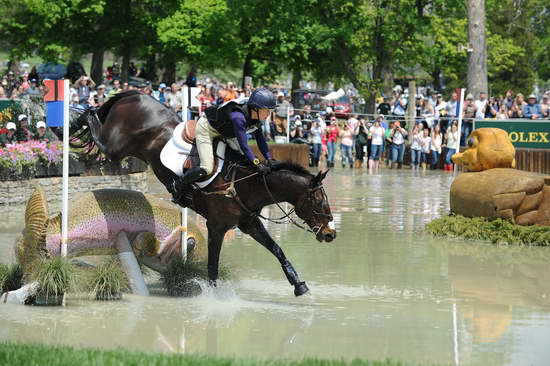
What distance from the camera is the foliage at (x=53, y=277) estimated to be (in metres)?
10.4

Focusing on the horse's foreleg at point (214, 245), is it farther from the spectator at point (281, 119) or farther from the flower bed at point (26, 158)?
the spectator at point (281, 119)

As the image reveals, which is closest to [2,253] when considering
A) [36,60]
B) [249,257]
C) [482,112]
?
[249,257]

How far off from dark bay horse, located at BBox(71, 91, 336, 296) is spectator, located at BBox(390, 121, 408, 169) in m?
22.6

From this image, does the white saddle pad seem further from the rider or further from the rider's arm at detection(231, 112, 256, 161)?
the rider's arm at detection(231, 112, 256, 161)

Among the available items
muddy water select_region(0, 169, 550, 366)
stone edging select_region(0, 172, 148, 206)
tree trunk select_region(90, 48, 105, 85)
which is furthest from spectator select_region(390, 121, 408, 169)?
tree trunk select_region(90, 48, 105, 85)

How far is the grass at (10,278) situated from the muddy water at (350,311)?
0.69 meters

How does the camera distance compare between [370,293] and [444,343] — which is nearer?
[444,343]

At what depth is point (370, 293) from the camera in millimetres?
11633

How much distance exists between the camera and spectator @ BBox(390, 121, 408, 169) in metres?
34.2

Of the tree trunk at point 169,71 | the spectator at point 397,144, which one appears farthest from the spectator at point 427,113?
the tree trunk at point 169,71

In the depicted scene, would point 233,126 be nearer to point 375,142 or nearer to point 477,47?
point 477,47

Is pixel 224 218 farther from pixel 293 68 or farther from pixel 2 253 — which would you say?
pixel 293 68

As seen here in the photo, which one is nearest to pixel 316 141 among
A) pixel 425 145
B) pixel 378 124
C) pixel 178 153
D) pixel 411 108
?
pixel 378 124

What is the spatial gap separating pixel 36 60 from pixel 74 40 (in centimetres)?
4485
